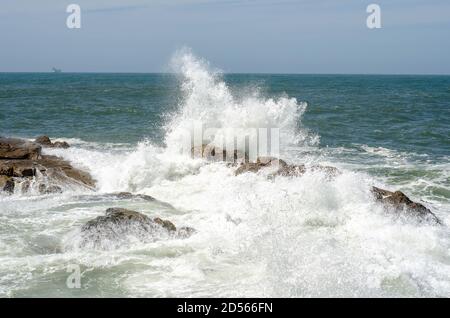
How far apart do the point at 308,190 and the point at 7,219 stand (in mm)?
5693

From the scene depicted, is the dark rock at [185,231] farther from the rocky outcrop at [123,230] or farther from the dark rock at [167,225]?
the dark rock at [167,225]

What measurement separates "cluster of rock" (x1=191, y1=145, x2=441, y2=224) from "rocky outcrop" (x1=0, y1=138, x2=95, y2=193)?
10.9 feet

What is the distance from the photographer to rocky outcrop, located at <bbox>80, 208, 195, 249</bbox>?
27.7 ft

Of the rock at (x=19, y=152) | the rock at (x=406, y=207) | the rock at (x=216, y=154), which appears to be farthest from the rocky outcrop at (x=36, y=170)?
the rock at (x=406, y=207)

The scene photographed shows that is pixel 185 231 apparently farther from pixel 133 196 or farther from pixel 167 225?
pixel 133 196

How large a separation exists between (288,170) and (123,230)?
4584 mm

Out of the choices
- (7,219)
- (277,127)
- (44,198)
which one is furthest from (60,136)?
(7,219)

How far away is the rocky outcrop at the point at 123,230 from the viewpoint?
8.43 meters

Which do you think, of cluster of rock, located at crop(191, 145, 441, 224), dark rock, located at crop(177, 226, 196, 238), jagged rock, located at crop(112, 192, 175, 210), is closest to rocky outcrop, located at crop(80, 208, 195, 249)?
dark rock, located at crop(177, 226, 196, 238)

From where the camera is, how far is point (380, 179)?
14.6 meters

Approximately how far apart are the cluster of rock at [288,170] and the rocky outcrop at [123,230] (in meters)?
3.64

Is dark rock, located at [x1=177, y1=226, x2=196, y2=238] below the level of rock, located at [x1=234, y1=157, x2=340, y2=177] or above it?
below

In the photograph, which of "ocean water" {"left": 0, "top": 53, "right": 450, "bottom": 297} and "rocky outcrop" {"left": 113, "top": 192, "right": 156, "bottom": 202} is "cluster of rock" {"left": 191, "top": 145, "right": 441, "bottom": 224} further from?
"rocky outcrop" {"left": 113, "top": 192, "right": 156, "bottom": 202}
